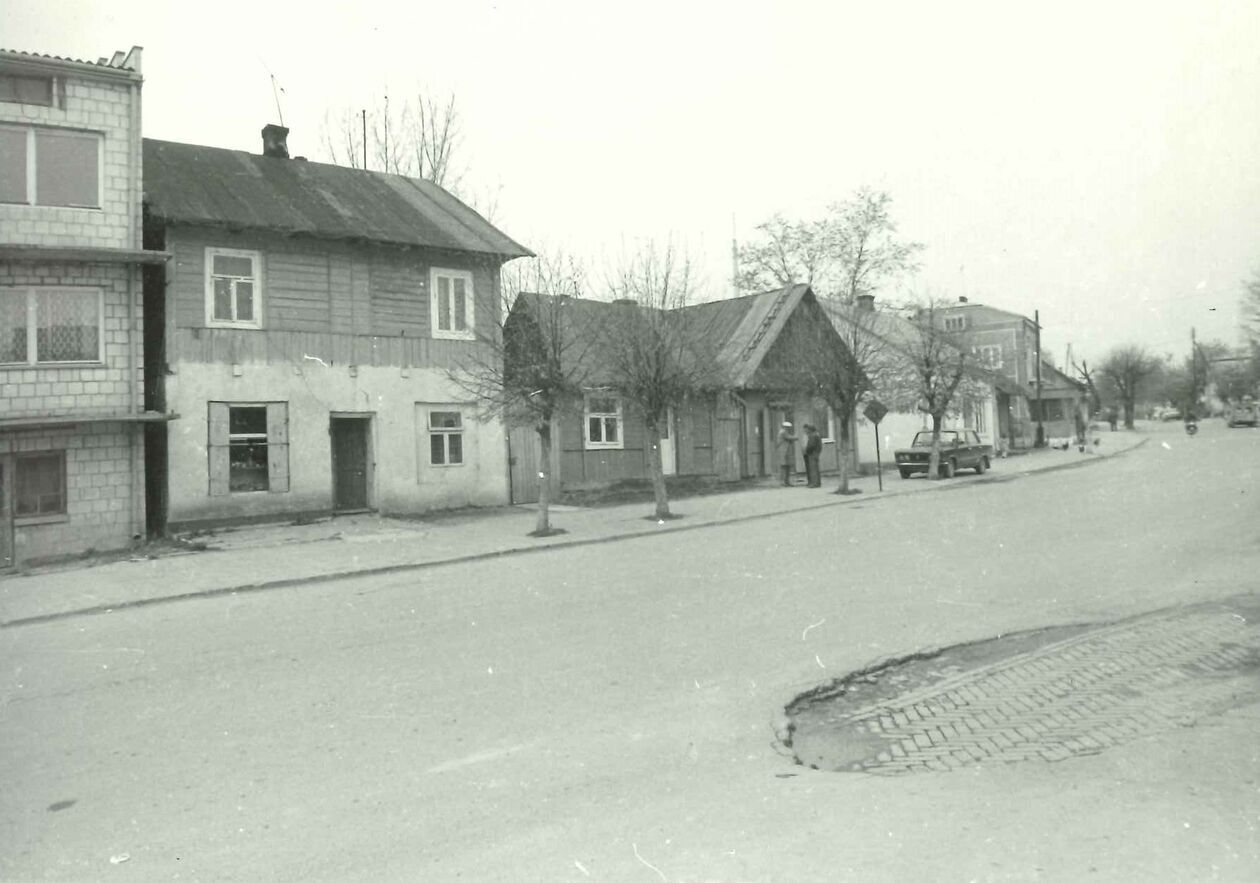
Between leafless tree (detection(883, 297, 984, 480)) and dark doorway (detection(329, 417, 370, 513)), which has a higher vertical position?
leafless tree (detection(883, 297, 984, 480))

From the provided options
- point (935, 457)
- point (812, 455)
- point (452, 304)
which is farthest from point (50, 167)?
point (935, 457)

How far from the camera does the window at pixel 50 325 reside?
16672mm

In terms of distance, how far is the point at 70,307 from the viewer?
17.2 metres

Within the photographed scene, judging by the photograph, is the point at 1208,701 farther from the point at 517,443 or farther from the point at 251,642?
the point at 517,443

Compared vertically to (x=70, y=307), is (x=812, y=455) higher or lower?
lower

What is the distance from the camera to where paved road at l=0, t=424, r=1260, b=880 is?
4184mm

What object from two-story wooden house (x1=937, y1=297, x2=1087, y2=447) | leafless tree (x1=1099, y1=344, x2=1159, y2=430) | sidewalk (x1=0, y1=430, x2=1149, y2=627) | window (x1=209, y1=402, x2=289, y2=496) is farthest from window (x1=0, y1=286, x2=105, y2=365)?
leafless tree (x1=1099, y1=344, x2=1159, y2=430)

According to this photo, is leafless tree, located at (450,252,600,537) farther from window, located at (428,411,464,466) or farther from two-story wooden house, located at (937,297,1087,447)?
two-story wooden house, located at (937,297,1087,447)

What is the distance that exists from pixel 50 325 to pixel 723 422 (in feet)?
59.3

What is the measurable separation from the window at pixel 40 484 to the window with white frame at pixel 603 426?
41.6 feet

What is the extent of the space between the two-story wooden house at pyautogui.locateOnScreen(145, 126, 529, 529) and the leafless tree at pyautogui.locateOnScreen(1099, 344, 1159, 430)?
59.6 metres

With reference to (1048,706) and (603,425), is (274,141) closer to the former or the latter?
(603,425)

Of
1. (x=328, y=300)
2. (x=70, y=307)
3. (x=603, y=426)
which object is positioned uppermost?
(x=328, y=300)

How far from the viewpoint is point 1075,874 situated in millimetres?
3840
